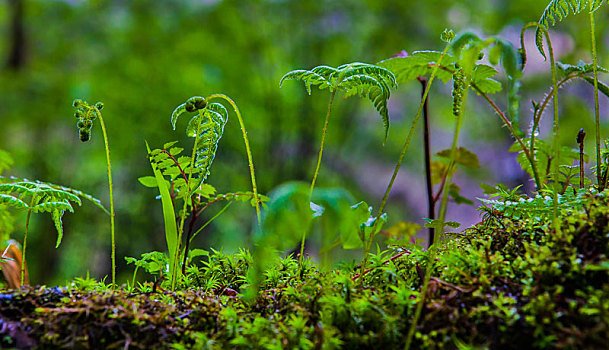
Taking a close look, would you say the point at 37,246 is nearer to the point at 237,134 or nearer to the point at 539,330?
the point at 237,134

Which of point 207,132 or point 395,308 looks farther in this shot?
point 207,132

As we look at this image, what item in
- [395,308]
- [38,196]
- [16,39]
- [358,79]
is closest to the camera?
[395,308]

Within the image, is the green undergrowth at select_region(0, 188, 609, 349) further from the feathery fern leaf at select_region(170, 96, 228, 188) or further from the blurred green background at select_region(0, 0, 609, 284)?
the blurred green background at select_region(0, 0, 609, 284)

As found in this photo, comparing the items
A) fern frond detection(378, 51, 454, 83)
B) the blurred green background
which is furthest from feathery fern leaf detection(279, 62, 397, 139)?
the blurred green background

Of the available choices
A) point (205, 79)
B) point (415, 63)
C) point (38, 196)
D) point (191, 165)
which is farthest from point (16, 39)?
point (415, 63)

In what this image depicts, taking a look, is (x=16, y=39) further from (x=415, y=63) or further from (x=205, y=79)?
(x=415, y=63)

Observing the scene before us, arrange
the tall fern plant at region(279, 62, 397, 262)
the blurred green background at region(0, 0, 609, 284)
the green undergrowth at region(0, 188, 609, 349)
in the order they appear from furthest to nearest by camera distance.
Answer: the blurred green background at region(0, 0, 609, 284), the tall fern plant at region(279, 62, 397, 262), the green undergrowth at region(0, 188, 609, 349)
